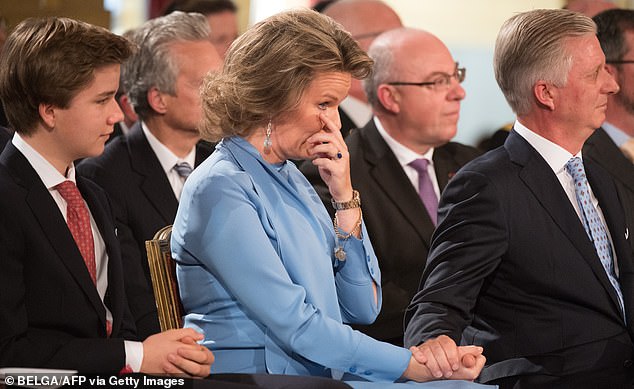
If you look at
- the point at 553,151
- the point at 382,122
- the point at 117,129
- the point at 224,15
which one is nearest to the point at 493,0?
the point at 224,15

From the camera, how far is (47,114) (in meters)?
2.82

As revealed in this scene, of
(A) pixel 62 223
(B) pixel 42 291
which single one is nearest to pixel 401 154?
(A) pixel 62 223

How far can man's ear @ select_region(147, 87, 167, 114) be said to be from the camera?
423 cm

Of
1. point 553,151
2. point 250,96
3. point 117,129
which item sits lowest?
point 117,129

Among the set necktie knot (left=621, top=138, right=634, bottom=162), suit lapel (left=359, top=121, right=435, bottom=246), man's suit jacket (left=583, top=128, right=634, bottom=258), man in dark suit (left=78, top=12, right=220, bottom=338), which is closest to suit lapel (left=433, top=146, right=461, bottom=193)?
suit lapel (left=359, top=121, right=435, bottom=246)

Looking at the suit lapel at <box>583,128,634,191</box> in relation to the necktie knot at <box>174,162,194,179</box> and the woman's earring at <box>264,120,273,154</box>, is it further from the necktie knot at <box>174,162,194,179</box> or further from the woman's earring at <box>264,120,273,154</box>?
the woman's earring at <box>264,120,273,154</box>

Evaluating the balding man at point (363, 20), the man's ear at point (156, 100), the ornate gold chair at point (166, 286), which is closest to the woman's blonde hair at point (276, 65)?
the ornate gold chair at point (166, 286)

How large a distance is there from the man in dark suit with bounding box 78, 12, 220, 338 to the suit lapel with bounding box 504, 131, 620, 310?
1236 mm

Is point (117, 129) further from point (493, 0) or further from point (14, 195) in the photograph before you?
point (493, 0)

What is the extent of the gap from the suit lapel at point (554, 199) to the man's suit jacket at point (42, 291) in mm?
1324

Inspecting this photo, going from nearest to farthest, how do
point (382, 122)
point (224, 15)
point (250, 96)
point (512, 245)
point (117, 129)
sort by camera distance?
point (250, 96) → point (512, 245) → point (382, 122) → point (117, 129) → point (224, 15)

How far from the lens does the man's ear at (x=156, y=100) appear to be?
4.23 metres

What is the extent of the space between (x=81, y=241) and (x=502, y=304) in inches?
49.7

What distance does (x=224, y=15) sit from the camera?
5957 mm
